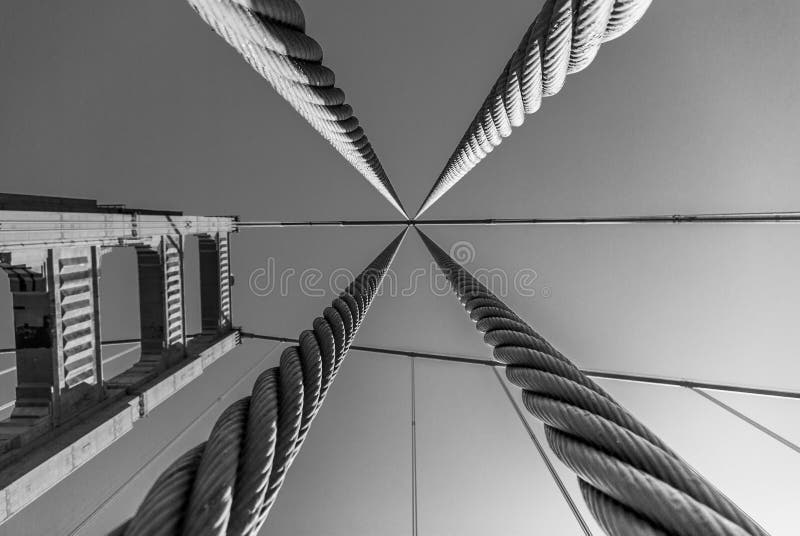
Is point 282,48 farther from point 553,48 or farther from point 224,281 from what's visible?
point 224,281

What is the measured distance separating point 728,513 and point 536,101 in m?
2.20

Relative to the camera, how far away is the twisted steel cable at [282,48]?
1.65 metres

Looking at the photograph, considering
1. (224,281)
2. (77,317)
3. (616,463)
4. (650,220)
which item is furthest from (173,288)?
(616,463)

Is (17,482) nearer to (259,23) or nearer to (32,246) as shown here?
(32,246)

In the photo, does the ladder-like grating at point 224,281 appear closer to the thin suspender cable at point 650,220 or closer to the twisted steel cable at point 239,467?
the thin suspender cable at point 650,220

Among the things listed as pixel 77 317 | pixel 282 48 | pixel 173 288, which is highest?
pixel 282 48

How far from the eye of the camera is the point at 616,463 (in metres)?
1.19

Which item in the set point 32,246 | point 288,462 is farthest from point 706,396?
point 32,246

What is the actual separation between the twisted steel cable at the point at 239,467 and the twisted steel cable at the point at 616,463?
0.85m

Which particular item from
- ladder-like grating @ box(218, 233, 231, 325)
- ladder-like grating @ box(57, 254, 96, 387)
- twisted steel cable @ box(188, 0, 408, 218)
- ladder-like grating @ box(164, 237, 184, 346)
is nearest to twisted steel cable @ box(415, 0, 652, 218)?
twisted steel cable @ box(188, 0, 408, 218)

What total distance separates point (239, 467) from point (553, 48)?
81.4 inches

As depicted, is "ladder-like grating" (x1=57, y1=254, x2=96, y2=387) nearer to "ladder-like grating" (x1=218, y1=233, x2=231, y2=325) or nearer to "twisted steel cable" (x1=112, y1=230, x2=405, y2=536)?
"ladder-like grating" (x1=218, y1=233, x2=231, y2=325)

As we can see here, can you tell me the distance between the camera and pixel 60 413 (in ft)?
26.9

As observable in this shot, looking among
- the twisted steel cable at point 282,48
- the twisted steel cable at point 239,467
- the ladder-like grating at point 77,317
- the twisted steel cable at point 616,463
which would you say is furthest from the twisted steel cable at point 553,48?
the ladder-like grating at point 77,317
